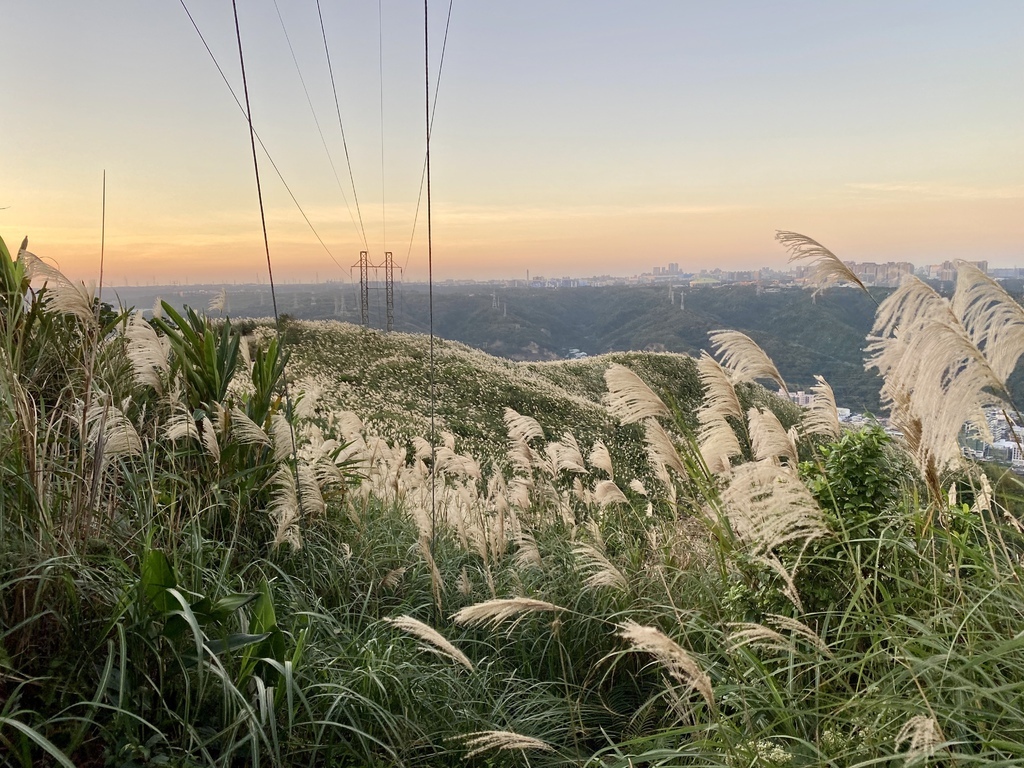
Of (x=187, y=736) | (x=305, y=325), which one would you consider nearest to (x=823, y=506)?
(x=187, y=736)

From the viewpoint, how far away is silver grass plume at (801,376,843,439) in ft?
10.0

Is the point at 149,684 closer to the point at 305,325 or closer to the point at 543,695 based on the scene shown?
the point at 543,695

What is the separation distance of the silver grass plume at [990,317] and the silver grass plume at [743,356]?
0.74m

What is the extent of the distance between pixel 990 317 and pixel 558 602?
2.27m

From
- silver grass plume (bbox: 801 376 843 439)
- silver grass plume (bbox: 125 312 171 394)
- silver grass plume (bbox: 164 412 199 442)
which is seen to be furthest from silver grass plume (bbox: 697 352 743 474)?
silver grass plume (bbox: 125 312 171 394)

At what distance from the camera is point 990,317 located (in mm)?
2244

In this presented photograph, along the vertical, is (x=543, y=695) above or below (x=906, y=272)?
below

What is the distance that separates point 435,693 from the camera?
2820 millimetres

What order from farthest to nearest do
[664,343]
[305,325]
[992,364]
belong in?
[664,343] < [305,325] < [992,364]

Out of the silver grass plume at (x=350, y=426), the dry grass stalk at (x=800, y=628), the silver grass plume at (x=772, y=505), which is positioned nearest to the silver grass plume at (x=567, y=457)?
the silver grass plume at (x=772, y=505)

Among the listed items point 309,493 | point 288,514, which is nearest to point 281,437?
point 309,493

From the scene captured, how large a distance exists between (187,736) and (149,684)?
0.23 metres

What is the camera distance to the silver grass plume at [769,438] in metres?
2.78

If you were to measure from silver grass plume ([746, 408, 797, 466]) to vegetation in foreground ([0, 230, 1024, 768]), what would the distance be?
0.07ft
